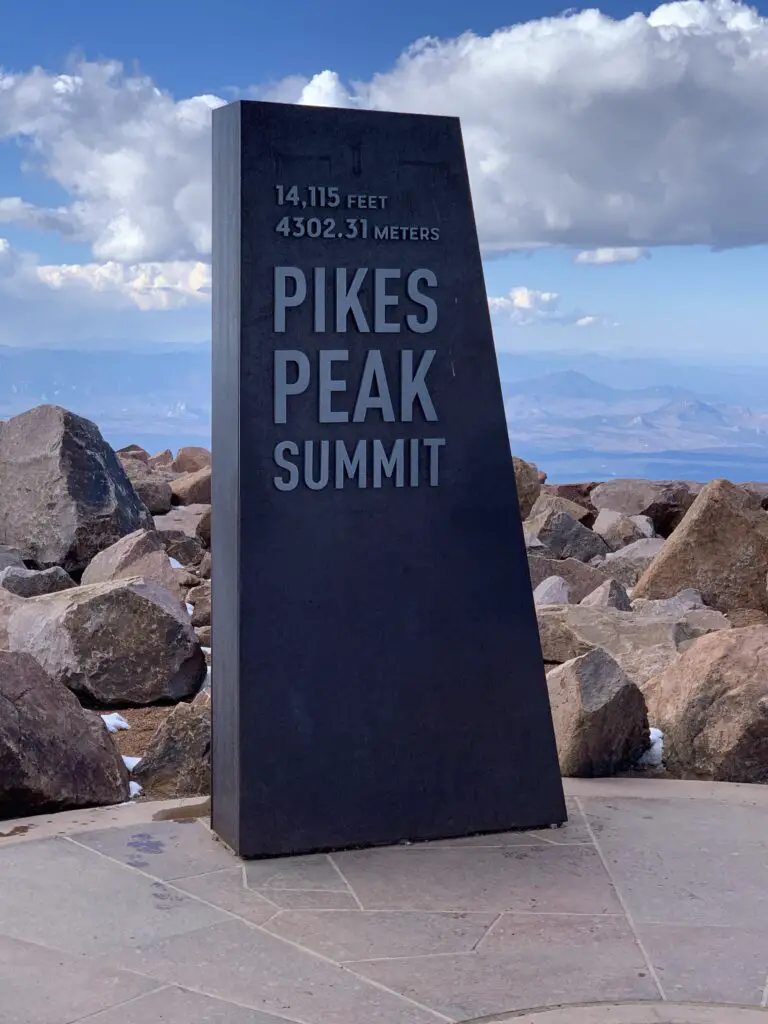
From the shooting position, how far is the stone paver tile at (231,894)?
14.9 feet

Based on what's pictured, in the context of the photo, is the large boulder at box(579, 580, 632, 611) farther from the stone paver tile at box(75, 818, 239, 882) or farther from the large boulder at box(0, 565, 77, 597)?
the stone paver tile at box(75, 818, 239, 882)

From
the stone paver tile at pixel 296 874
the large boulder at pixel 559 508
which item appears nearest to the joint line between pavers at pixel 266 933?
the stone paver tile at pixel 296 874

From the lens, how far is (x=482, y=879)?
488cm

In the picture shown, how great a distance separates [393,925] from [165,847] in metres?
1.06

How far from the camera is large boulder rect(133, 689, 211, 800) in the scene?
20.4 ft

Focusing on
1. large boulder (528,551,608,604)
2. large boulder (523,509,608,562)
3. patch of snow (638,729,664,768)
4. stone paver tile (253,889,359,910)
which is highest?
large boulder (523,509,608,562)

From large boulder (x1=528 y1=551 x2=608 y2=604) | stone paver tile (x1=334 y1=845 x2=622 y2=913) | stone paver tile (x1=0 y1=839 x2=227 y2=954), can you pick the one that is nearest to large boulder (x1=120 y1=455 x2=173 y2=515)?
large boulder (x1=528 y1=551 x2=608 y2=604)

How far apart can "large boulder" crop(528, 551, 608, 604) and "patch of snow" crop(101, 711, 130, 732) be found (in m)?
4.11

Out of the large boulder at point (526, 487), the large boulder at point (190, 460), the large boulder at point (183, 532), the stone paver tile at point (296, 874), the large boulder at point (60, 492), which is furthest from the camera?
the large boulder at point (190, 460)

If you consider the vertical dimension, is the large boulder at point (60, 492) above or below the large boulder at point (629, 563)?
above

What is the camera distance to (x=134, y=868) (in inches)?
193

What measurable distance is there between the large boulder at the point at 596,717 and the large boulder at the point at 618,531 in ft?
25.4

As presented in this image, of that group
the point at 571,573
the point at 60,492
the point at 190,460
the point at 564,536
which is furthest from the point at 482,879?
the point at 190,460

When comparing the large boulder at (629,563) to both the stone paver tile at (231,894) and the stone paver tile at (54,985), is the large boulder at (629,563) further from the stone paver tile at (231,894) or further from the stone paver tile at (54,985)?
the stone paver tile at (54,985)
